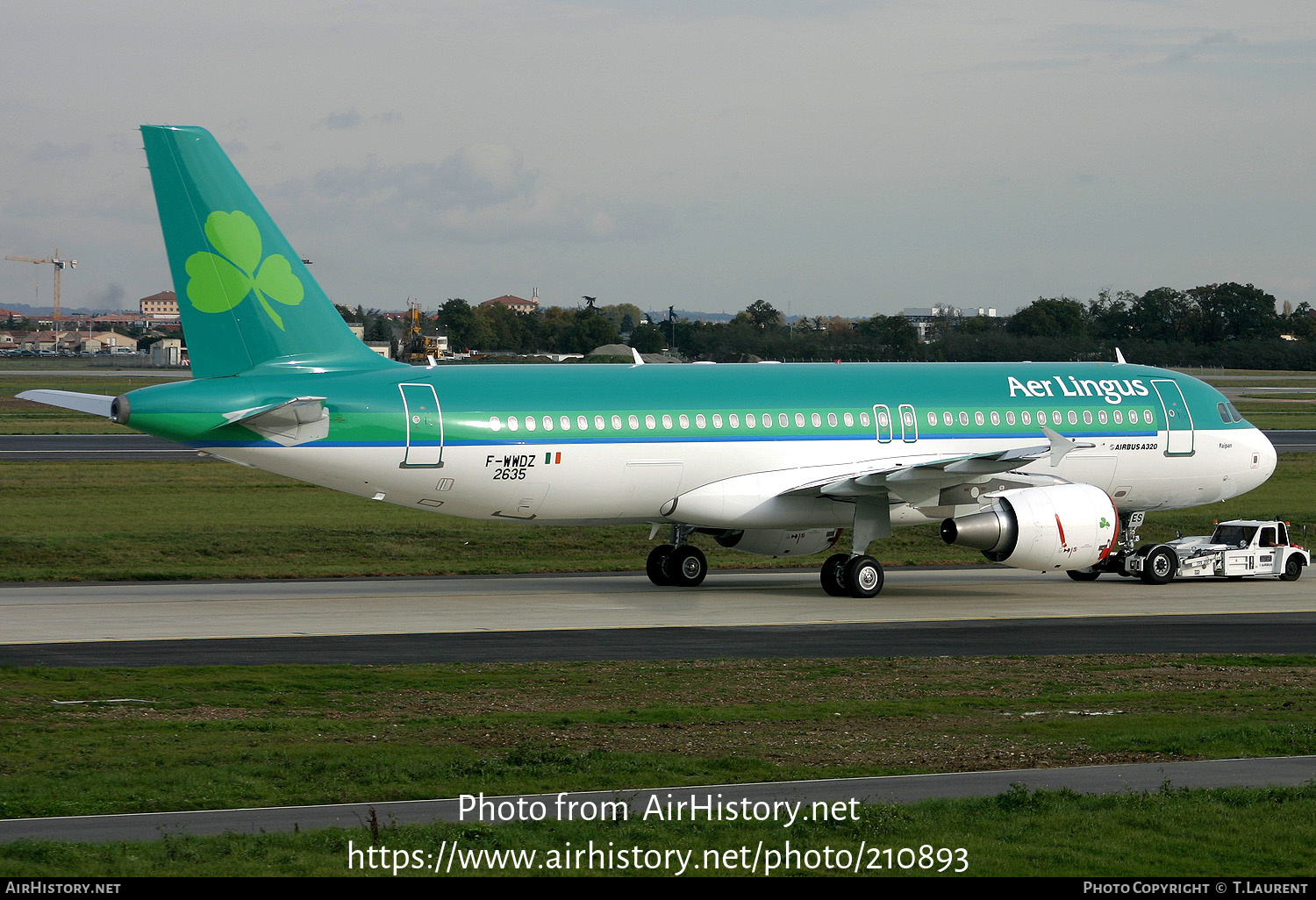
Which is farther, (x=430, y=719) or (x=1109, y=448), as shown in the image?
(x=1109, y=448)

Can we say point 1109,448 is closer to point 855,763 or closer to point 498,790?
point 855,763

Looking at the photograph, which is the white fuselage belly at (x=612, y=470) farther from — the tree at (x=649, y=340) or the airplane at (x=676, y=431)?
the tree at (x=649, y=340)

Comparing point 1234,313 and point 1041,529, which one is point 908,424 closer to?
point 1041,529

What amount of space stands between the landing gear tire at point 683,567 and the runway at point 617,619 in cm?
49

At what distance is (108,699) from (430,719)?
4620 mm

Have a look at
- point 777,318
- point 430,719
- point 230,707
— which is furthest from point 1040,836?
point 777,318

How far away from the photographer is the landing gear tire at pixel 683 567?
3578 centimetres

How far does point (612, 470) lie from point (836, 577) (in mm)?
5599

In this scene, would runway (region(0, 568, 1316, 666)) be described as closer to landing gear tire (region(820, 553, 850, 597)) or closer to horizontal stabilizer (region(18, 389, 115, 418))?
landing gear tire (region(820, 553, 850, 597))

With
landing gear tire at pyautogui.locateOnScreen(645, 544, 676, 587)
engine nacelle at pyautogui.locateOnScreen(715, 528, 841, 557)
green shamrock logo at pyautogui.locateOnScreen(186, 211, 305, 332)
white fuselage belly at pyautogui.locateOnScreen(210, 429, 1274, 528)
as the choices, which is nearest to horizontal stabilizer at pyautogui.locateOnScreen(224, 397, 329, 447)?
white fuselage belly at pyautogui.locateOnScreen(210, 429, 1274, 528)

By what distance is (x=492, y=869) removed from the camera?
1205 cm

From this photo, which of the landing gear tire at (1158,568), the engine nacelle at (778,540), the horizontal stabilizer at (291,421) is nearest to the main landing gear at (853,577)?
the engine nacelle at (778,540)

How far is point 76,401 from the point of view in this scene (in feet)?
96.6

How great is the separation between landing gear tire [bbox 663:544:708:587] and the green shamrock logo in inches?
423
